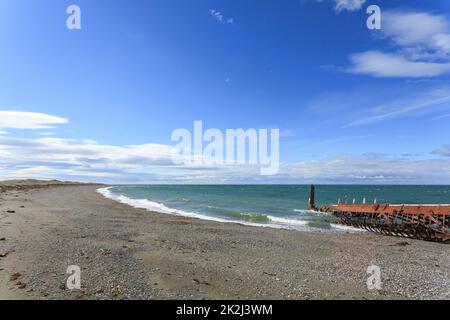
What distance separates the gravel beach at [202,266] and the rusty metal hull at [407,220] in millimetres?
5652

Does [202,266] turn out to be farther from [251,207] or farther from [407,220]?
[251,207]

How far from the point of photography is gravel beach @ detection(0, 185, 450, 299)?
8969 millimetres

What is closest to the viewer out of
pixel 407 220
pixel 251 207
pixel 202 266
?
pixel 202 266

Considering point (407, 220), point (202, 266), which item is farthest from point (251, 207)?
point (202, 266)

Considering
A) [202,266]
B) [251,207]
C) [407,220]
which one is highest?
[202,266]

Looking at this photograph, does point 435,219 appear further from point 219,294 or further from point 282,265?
point 219,294

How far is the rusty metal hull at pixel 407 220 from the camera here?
23750 mm

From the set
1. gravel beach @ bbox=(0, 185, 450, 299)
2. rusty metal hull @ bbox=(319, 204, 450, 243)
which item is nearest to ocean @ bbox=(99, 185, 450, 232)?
rusty metal hull @ bbox=(319, 204, 450, 243)

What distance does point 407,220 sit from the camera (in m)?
26.6

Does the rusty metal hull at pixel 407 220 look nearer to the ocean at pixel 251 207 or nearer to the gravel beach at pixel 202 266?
the ocean at pixel 251 207

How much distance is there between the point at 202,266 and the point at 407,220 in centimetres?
2288
